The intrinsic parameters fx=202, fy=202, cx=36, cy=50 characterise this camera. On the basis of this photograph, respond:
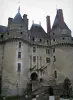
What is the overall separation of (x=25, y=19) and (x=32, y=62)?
10.5 metres

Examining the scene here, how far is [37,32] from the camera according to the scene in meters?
49.3

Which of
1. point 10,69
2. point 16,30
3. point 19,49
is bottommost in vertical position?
point 10,69

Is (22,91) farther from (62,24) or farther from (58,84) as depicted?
(62,24)

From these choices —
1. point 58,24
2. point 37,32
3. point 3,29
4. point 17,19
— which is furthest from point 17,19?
point 58,24

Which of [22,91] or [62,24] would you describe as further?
[62,24]

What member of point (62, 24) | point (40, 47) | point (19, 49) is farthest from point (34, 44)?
point (62, 24)

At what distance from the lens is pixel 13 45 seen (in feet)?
139

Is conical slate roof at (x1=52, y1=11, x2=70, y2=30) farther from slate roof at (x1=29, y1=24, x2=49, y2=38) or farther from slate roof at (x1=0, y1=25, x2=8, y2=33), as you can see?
slate roof at (x1=0, y1=25, x2=8, y2=33)

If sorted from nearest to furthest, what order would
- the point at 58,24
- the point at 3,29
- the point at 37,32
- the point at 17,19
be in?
the point at 17,19
the point at 3,29
the point at 58,24
the point at 37,32

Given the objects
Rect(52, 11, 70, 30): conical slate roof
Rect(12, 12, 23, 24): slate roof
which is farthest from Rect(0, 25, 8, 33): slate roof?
Rect(52, 11, 70, 30): conical slate roof

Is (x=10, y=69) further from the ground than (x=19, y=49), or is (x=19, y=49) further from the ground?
(x=19, y=49)

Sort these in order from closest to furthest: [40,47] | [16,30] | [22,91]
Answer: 1. [22,91]
2. [16,30]
3. [40,47]

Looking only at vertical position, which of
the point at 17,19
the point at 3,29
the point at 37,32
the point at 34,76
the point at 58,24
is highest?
the point at 17,19

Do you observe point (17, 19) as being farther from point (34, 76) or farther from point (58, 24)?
point (34, 76)
